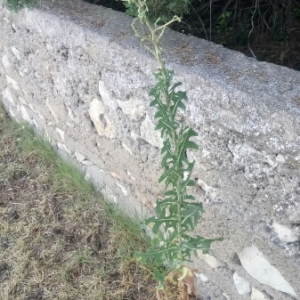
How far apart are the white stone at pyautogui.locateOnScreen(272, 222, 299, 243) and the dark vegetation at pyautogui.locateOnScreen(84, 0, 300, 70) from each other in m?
1.64

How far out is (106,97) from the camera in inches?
91.9

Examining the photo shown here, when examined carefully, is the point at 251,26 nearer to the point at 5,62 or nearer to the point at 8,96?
the point at 5,62

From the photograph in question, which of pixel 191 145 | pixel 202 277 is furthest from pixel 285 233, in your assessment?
pixel 202 277

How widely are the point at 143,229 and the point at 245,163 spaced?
1.09 m

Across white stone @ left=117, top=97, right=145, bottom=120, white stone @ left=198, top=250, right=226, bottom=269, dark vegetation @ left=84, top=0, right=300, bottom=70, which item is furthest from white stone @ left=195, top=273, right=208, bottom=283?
dark vegetation @ left=84, top=0, right=300, bottom=70

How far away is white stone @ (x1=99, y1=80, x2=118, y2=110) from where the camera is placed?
2299mm

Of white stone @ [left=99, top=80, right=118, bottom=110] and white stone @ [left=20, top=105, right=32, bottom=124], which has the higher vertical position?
white stone @ [left=99, top=80, right=118, bottom=110]

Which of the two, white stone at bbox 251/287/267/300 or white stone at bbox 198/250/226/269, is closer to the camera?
white stone at bbox 251/287/267/300

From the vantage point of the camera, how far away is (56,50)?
2.55 metres

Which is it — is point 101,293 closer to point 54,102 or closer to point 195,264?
point 195,264

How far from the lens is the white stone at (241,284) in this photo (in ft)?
6.70

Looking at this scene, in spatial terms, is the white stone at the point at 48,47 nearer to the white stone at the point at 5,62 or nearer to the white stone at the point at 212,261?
the white stone at the point at 5,62

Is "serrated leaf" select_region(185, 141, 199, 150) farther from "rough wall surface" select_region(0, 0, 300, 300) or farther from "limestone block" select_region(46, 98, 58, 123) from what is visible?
"limestone block" select_region(46, 98, 58, 123)

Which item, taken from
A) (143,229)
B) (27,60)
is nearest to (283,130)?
(143,229)
